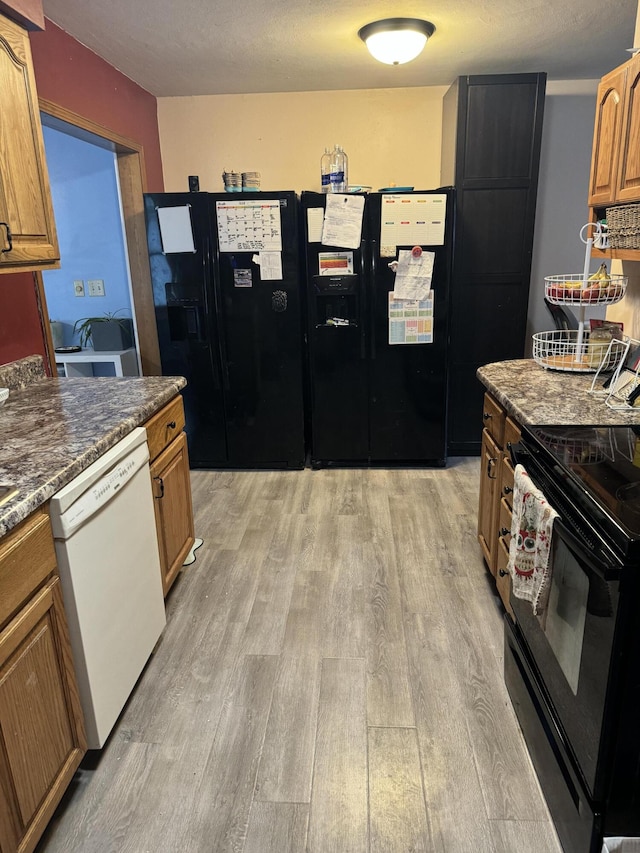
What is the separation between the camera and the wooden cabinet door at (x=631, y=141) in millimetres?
1821

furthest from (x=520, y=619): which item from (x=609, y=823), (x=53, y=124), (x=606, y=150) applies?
(x=53, y=124)

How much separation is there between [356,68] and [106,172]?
183cm

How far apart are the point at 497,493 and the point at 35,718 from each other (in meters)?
1.71

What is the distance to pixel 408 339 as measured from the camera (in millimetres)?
3590

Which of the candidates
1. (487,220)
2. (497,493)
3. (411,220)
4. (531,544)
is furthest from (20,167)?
(487,220)

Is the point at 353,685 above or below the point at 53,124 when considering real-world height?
below

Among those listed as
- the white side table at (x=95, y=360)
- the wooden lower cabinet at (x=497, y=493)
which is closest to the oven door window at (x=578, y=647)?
the wooden lower cabinet at (x=497, y=493)

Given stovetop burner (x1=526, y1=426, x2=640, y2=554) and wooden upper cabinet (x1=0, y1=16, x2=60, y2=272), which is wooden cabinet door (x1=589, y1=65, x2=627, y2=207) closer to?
stovetop burner (x1=526, y1=426, x2=640, y2=554)

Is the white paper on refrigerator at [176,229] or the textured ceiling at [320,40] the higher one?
the textured ceiling at [320,40]

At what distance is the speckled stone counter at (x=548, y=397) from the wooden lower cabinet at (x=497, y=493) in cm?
9

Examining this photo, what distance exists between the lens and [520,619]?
5.65 feet

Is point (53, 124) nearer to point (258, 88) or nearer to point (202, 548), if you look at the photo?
point (258, 88)

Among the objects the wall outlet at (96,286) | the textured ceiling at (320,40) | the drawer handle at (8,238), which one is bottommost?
the wall outlet at (96,286)

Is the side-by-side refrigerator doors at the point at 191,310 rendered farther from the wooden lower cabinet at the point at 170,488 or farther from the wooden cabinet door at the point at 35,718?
the wooden cabinet door at the point at 35,718
